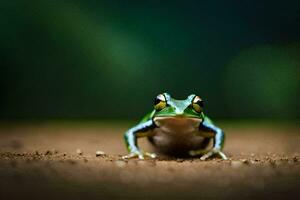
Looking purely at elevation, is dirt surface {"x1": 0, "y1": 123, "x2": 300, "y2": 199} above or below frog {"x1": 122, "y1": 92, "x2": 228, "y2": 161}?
below

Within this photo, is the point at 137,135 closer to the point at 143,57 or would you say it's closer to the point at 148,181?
the point at 148,181

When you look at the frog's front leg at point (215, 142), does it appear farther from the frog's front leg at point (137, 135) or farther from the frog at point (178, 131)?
the frog's front leg at point (137, 135)

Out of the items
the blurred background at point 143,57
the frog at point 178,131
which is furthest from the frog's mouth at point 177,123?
the blurred background at point 143,57

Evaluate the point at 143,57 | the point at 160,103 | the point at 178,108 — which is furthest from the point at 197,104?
the point at 143,57

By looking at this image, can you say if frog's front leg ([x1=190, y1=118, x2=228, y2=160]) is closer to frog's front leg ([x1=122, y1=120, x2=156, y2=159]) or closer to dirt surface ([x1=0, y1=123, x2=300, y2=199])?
frog's front leg ([x1=122, y1=120, x2=156, y2=159])

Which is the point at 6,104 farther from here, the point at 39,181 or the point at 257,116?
the point at 39,181

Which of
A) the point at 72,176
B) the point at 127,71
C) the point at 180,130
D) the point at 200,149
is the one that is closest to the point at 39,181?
the point at 72,176

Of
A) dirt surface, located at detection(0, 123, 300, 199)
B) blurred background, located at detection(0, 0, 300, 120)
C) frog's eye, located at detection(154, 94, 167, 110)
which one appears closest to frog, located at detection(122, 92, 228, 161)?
frog's eye, located at detection(154, 94, 167, 110)
